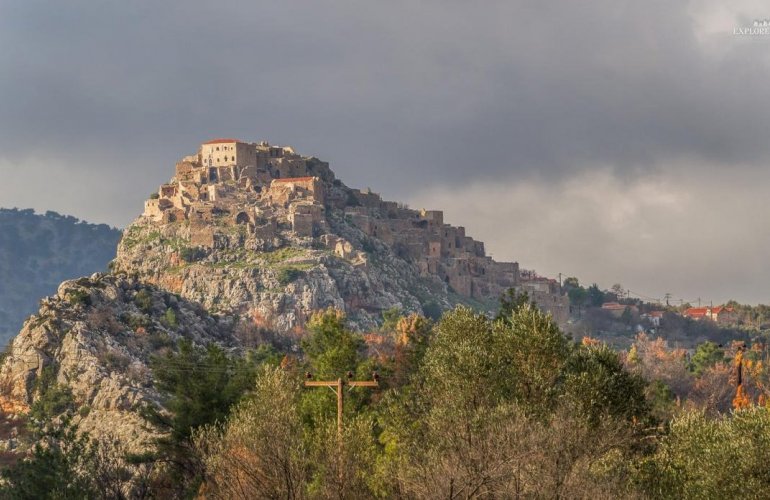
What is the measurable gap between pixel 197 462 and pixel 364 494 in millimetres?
17848

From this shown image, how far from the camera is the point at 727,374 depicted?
151375mm

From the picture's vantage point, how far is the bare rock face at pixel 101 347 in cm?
9981

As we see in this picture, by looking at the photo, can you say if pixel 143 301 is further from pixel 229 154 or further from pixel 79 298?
pixel 229 154

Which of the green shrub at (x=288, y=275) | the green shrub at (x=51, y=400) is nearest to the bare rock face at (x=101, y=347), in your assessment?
the green shrub at (x=51, y=400)

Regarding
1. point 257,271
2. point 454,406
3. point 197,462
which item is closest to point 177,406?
point 197,462

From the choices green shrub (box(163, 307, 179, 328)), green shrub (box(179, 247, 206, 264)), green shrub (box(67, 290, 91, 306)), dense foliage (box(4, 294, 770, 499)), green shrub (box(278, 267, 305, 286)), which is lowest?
dense foliage (box(4, 294, 770, 499))

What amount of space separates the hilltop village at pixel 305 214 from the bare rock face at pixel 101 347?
3439 centimetres

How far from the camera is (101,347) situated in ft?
365

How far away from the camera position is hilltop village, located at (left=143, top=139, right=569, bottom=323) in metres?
165

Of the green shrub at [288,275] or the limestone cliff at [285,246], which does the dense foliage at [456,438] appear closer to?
the limestone cliff at [285,246]

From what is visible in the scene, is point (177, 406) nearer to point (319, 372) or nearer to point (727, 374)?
point (319, 372)

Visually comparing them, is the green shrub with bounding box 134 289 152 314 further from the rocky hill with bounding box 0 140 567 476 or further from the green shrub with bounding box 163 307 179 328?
the green shrub with bounding box 163 307 179 328

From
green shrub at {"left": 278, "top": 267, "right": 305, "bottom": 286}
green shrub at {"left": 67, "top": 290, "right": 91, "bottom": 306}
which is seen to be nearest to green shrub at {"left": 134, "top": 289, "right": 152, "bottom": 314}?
green shrub at {"left": 67, "top": 290, "right": 91, "bottom": 306}

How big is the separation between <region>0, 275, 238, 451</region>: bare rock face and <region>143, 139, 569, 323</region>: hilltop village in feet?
113
